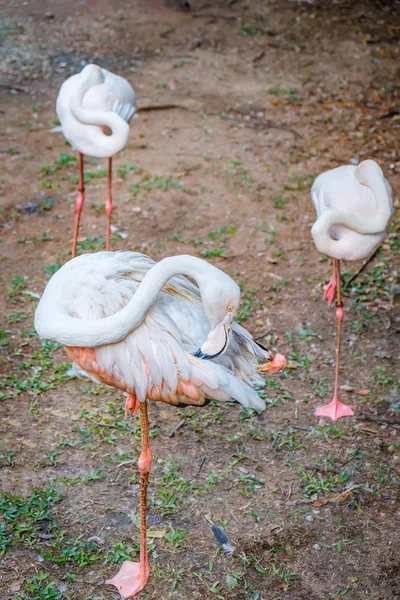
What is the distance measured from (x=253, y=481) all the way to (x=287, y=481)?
20 centimetres

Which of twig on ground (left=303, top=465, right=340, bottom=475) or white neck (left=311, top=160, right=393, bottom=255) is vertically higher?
white neck (left=311, top=160, right=393, bottom=255)

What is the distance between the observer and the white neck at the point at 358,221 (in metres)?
4.36

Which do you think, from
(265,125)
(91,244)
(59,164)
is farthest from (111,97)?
(265,125)

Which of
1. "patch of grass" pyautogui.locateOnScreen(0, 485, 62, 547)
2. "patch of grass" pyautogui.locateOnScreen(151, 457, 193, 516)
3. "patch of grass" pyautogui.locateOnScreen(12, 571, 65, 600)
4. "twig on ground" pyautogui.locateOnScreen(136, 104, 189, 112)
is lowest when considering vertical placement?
"twig on ground" pyautogui.locateOnScreen(136, 104, 189, 112)

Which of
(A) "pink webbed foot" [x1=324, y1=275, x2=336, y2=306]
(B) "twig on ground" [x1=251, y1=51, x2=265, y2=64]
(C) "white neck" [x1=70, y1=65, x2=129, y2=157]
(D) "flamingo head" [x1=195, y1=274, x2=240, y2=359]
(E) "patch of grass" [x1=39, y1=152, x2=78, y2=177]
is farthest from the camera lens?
(B) "twig on ground" [x1=251, y1=51, x2=265, y2=64]

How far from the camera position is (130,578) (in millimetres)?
3521

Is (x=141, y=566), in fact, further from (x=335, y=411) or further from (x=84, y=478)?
(x=335, y=411)

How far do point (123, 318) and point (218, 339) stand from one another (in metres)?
0.45

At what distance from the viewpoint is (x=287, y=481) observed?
4.18 m

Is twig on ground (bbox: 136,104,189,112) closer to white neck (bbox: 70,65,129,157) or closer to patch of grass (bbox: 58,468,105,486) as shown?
white neck (bbox: 70,65,129,157)

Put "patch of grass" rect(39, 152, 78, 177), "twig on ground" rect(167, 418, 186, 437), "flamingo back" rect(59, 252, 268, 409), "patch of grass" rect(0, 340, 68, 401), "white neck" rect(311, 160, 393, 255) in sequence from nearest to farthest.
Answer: "flamingo back" rect(59, 252, 268, 409) → "white neck" rect(311, 160, 393, 255) → "twig on ground" rect(167, 418, 186, 437) → "patch of grass" rect(0, 340, 68, 401) → "patch of grass" rect(39, 152, 78, 177)

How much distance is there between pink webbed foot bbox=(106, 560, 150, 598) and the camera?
11.4 feet

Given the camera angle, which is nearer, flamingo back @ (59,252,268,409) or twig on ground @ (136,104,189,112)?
flamingo back @ (59,252,268,409)

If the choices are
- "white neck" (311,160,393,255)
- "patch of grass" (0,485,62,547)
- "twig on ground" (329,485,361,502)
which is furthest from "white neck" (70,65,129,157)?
"twig on ground" (329,485,361,502)
